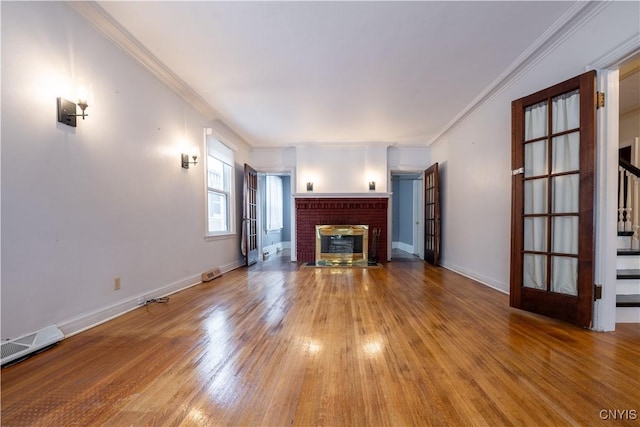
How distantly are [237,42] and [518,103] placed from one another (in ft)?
9.02

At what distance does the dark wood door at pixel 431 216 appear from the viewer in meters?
4.85

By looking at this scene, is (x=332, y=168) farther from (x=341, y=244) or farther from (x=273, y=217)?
(x=273, y=217)

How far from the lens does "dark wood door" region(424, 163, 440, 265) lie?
4852mm

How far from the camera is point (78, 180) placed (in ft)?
6.47

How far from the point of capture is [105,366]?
1.51 m

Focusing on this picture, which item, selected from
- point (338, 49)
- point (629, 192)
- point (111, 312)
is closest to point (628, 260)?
point (629, 192)

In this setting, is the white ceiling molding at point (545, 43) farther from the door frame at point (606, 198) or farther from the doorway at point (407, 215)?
the doorway at point (407, 215)

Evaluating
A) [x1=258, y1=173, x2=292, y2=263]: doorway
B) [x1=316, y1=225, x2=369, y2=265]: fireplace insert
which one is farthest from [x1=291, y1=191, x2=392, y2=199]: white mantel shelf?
[x1=258, y1=173, x2=292, y2=263]: doorway

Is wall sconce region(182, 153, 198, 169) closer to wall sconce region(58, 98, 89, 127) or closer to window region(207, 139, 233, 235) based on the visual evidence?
window region(207, 139, 233, 235)

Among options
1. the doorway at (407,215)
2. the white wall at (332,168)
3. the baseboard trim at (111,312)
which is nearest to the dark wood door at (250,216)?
the white wall at (332,168)

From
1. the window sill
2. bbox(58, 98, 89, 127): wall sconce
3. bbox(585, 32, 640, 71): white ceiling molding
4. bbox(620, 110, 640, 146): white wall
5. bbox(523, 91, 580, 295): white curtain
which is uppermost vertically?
bbox(620, 110, 640, 146): white wall

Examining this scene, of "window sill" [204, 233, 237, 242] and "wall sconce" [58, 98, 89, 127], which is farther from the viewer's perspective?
"window sill" [204, 233, 237, 242]

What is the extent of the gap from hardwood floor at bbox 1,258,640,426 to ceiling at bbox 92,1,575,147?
2508mm

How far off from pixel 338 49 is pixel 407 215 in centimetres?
578
